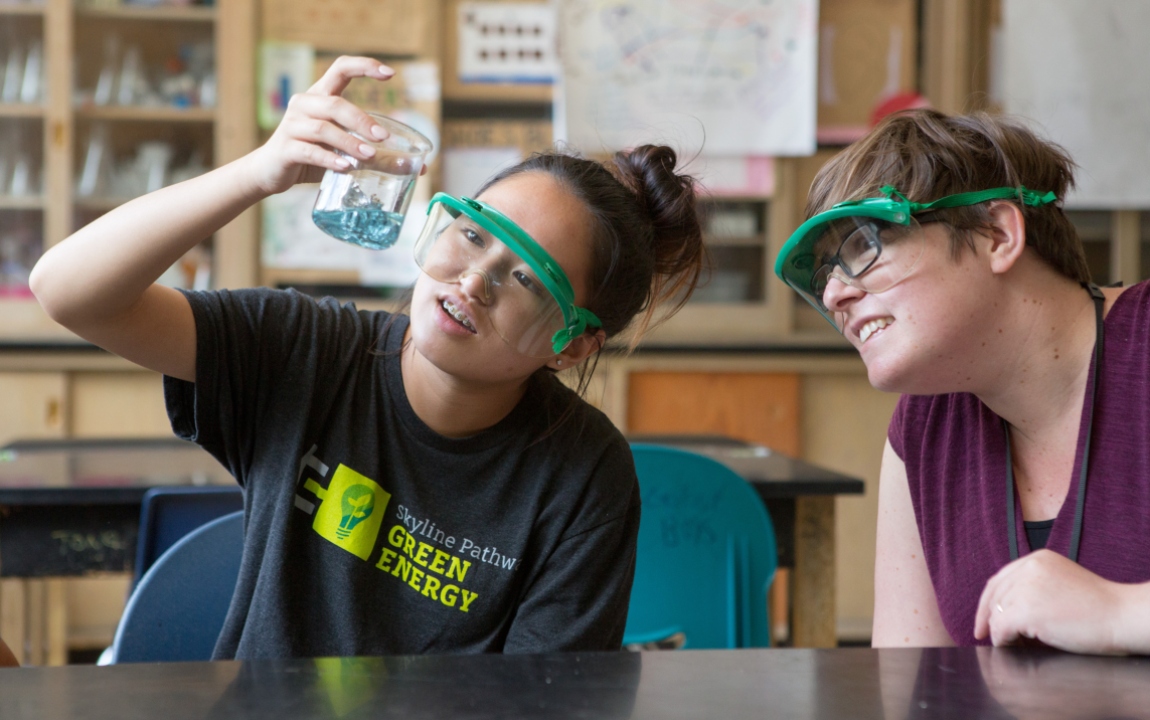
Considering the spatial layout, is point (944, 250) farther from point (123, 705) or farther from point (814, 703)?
point (123, 705)

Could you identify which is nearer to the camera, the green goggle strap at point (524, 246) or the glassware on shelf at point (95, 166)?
the green goggle strap at point (524, 246)

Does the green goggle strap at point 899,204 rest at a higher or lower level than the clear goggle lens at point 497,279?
higher

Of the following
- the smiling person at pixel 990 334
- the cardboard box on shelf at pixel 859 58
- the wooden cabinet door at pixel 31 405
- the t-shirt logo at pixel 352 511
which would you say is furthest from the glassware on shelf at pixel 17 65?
the smiling person at pixel 990 334

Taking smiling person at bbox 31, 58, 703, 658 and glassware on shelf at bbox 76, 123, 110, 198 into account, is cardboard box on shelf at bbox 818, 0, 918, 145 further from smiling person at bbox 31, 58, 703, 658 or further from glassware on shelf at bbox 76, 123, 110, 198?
smiling person at bbox 31, 58, 703, 658

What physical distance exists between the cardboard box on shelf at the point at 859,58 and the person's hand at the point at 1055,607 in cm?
303

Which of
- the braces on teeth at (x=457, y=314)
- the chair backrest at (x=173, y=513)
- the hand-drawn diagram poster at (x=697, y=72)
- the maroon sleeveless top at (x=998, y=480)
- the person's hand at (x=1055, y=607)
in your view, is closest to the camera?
the person's hand at (x=1055, y=607)

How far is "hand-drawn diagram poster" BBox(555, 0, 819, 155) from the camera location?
11.5 feet

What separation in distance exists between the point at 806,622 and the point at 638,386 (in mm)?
1635

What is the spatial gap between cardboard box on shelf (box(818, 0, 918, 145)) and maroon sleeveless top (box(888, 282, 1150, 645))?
277cm

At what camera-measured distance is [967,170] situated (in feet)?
3.17

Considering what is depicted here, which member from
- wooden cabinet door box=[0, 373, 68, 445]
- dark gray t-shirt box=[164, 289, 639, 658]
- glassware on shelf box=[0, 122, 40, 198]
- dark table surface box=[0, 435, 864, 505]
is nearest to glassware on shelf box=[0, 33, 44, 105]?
glassware on shelf box=[0, 122, 40, 198]

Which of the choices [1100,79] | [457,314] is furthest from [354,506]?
[1100,79]

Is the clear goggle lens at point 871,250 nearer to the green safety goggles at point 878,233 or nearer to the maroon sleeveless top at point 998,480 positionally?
the green safety goggles at point 878,233

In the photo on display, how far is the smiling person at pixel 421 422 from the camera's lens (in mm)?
1009
